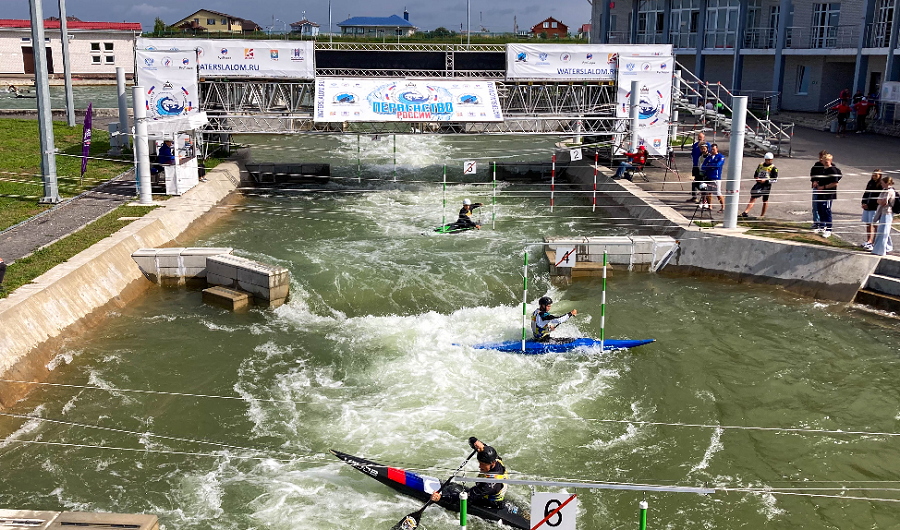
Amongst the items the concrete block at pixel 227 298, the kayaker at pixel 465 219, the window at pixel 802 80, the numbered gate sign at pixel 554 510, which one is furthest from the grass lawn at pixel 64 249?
the window at pixel 802 80

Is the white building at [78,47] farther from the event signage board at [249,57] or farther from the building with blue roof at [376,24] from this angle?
the event signage board at [249,57]

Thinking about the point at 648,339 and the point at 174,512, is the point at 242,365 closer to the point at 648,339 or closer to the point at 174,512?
the point at 174,512

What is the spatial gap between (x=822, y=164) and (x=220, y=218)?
1646 cm

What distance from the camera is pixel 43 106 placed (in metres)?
20.8

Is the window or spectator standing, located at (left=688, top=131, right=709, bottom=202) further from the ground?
the window

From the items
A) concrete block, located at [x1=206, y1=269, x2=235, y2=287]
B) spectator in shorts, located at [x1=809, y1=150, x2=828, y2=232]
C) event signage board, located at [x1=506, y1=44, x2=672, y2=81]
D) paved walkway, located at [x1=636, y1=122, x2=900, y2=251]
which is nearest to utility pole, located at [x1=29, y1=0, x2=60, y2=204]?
concrete block, located at [x1=206, y1=269, x2=235, y2=287]

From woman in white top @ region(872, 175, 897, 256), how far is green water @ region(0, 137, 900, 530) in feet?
5.40

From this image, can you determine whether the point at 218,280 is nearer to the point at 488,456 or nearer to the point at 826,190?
the point at 488,456

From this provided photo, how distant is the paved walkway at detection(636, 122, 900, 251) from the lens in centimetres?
2000

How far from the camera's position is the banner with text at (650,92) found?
90.9 ft

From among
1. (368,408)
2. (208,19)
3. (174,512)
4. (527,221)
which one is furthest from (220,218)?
(208,19)

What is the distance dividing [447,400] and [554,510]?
5.50 m

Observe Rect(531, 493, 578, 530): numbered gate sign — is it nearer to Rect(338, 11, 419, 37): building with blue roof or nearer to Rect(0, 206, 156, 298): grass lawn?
Rect(0, 206, 156, 298): grass lawn

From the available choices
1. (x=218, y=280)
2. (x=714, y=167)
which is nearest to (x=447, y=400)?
(x=218, y=280)
